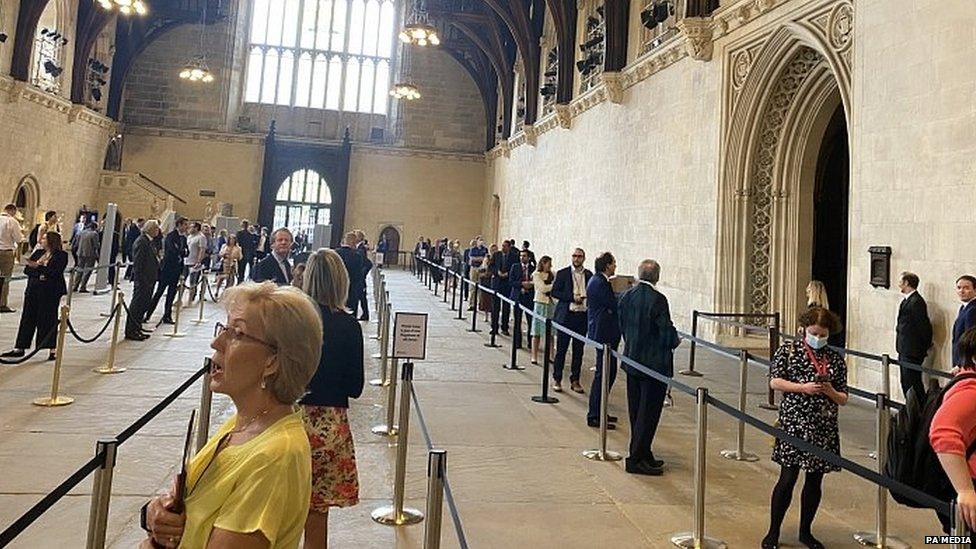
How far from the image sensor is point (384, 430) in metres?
4.99

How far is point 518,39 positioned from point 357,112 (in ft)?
33.0

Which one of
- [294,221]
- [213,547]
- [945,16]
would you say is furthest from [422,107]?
[213,547]

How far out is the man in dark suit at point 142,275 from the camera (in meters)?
7.97

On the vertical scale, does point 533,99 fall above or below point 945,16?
above

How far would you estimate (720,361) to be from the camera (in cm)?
922

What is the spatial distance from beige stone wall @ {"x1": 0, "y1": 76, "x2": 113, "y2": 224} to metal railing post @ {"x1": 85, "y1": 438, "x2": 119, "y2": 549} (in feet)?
66.8

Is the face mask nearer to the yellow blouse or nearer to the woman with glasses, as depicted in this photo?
the woman with glasses

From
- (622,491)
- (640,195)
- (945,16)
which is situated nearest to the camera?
(622,491)

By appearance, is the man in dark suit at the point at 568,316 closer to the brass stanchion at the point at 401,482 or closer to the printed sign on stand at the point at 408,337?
the printed sign on stand at the point at 408,337

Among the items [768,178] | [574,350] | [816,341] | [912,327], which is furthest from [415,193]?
[816,341]

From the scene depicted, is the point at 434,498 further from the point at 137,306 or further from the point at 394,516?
the point at 137,306

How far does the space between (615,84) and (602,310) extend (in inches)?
385

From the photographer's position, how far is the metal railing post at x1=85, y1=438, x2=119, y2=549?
5.94 ft

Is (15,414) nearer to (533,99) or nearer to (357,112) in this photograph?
(533,99)
